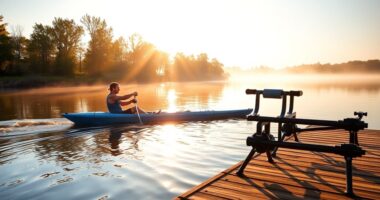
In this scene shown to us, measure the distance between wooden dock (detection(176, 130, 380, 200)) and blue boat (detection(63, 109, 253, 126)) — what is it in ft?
32.2

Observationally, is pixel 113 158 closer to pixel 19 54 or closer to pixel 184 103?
pixel 184 103

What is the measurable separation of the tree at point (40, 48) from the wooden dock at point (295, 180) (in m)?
63.5

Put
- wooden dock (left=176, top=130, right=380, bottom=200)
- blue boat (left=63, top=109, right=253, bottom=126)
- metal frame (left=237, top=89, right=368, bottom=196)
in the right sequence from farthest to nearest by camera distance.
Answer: blue boat (left=63, top=109, right=253, bottom=126) → wooden dock (left=176, top=130, right=380, bottom=200) → metal frame (left=237, top=89, right=368, bottom=196)

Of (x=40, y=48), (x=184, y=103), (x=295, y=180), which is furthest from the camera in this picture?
(x=40, y=48)

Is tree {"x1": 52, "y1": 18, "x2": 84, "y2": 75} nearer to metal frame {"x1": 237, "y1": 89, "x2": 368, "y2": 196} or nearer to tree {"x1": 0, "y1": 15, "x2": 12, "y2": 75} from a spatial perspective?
tree {"x1": 0, "y1": 15, "x2": 12, "y2": 75}

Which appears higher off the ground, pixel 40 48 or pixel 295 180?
pixel 40 48

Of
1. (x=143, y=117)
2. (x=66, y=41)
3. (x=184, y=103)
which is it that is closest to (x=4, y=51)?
(x=66, y=41)

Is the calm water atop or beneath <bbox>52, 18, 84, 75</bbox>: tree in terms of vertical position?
beneath

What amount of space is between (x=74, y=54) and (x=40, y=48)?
6.90 meters

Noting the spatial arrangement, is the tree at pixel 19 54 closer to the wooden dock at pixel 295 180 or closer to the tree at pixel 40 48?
the tree at pixel 40 48

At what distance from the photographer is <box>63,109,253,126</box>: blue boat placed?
1508 centimetres

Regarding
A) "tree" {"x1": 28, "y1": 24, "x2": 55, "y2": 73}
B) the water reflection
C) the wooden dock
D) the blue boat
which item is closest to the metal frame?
the wooden dock

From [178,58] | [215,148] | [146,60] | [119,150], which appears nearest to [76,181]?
[119,150]

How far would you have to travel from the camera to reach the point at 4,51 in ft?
178
